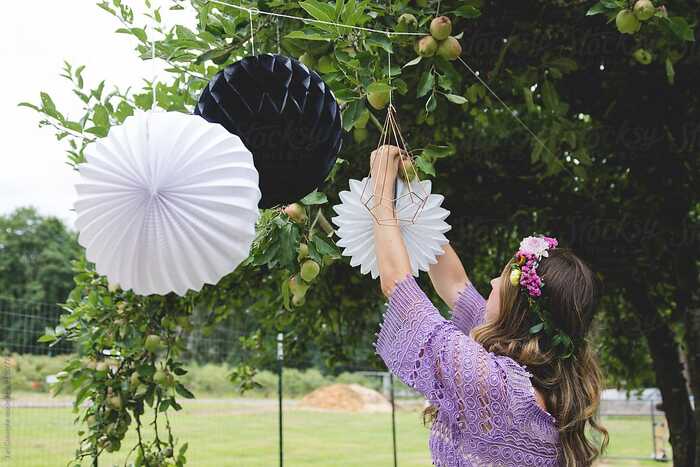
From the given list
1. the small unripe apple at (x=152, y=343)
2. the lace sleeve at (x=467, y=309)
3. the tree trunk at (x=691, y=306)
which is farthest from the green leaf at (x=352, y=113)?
the tree trunk at (x=691, y=306)

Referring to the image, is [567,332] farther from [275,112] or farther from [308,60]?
[308,60]

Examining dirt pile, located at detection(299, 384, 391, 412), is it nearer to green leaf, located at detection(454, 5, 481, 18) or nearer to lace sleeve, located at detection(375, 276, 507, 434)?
green leaf, located at detection(454, 5, 481, 18)

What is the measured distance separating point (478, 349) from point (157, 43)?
1.65m

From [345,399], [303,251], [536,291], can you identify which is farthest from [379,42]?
[345,399]

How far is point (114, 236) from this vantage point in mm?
1237

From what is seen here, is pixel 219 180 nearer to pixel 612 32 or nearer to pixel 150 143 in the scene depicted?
pixel 150 143

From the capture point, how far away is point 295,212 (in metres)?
1.87

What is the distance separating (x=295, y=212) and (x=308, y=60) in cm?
51

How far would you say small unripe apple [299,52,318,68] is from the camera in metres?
2.13

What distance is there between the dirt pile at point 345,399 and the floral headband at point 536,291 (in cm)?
2061

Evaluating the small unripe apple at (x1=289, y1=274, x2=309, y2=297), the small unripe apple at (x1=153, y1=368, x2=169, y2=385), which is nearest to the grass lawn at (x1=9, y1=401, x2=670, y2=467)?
the small unripe apple at (x1=153, y1=368, x2=169, y2=385)

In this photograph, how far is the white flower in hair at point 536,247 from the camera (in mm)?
1754

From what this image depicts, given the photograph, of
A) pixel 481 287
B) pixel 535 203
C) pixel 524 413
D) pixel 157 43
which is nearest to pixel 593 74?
pixel 535 203

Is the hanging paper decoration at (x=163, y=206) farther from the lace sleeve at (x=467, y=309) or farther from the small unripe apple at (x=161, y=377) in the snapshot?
the small unripe apple at (x=161, y=377)
